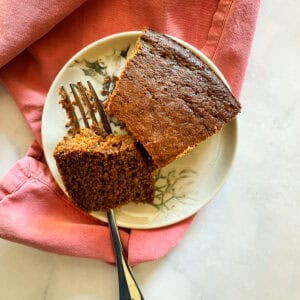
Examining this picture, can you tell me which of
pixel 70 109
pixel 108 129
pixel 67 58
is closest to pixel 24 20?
pixel 67 58

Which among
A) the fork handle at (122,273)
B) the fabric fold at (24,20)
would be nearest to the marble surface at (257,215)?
the fork handle at (122,273)

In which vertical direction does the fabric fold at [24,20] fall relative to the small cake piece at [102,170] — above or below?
above

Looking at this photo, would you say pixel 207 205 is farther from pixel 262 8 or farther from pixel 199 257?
pixel 262 8

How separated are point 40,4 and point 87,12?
0.17 meters

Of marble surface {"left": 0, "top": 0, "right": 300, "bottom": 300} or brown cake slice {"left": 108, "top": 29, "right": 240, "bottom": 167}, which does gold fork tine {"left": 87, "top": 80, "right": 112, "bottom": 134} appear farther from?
marble surface {"left": 0, "top": 0, "right": 300, "bottom": 300}

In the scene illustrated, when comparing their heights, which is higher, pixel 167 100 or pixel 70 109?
pixel 167 100

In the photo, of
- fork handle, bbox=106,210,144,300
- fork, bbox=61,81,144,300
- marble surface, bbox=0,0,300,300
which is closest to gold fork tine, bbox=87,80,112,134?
fork, bbox=61,81,144,300

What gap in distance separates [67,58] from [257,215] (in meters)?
0.86

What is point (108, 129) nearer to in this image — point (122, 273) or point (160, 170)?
→ point (160, 170)

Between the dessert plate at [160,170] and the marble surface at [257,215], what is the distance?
0.09 meters

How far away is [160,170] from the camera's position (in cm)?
151

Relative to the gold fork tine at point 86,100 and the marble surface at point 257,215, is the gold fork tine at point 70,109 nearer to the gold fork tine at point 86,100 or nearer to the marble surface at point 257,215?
the gold fork tine at point 86,100

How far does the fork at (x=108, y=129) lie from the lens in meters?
1.43

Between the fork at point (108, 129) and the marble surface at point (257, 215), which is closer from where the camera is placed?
the fork at point (108, 129)
